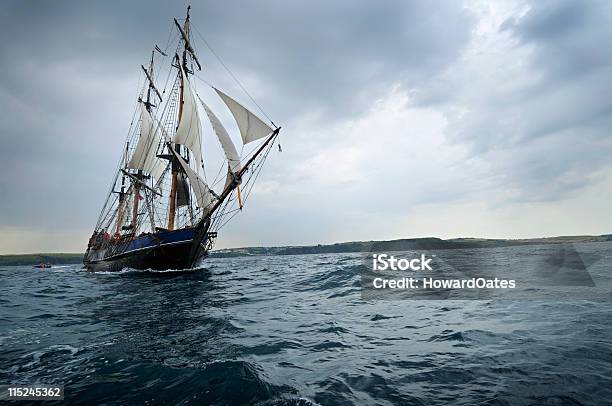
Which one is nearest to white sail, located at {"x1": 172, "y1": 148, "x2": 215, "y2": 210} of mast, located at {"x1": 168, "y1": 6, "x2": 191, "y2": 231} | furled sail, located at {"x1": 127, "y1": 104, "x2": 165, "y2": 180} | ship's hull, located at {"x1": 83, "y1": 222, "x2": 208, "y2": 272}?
ship's hull, located at {"x1": 83, "y1": 222, "x2": 208, "y2": 272}

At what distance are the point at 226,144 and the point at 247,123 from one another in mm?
3717

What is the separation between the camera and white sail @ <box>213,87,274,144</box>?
95.9 feet

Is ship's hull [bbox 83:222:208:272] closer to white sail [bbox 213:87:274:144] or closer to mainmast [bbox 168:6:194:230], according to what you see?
mainmast [bbox 168:6:194:230]

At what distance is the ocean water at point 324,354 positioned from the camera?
401cm

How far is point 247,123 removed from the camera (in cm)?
2998

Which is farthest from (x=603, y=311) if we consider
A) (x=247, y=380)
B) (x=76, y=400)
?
(x=76, y=400)

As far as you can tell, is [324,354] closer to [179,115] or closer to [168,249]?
[168,249]

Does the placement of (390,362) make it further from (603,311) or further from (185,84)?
(185,84)

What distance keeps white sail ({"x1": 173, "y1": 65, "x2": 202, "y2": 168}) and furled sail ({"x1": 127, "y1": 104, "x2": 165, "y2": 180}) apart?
13.4 metres

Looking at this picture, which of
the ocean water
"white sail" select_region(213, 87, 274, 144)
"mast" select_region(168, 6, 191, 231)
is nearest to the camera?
the ocean water

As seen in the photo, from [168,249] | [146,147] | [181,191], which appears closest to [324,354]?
[168,249]

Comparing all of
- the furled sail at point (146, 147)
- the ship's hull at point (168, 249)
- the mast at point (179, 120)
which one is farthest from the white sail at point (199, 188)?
the furled sail at point (146, 147)

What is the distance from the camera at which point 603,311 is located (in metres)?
8.09

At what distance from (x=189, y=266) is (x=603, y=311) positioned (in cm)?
3015
